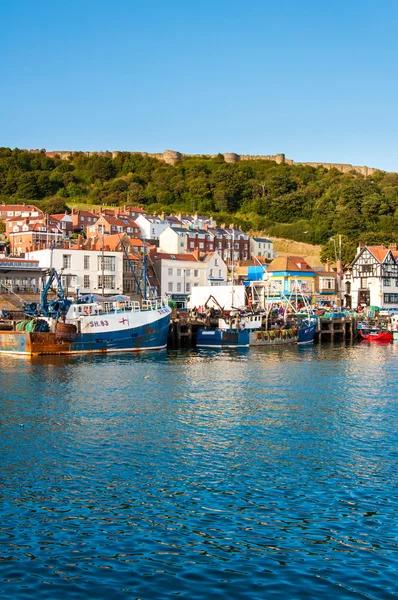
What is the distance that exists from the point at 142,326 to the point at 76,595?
4281 cm

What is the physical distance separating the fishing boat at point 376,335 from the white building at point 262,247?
40548mm

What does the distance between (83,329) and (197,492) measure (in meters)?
35.7

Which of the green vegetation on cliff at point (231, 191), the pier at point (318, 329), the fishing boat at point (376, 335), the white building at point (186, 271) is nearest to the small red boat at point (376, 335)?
the fishing boat at point (376, 335)

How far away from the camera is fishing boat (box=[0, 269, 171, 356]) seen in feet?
168

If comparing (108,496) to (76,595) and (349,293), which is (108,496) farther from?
(349,293)

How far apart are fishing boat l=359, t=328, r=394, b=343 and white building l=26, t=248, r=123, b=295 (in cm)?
2818

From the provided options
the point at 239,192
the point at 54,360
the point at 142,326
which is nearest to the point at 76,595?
the point at 54,360

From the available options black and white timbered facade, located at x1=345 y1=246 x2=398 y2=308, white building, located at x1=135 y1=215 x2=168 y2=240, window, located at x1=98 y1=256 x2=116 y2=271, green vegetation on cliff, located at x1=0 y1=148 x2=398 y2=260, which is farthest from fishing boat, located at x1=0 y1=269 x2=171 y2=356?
green vegetation on cliff, located at x1=0 y1=148 x2=398 y2=260

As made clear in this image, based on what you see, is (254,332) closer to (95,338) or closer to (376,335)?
(95,338)

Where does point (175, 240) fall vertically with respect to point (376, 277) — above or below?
above

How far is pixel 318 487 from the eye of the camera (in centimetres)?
1820

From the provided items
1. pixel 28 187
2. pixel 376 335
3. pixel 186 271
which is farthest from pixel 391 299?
pixel 28 187

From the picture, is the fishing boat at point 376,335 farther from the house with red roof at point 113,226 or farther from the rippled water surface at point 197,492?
the rippled water surface at point 197,492

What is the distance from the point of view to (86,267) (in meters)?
79.4
